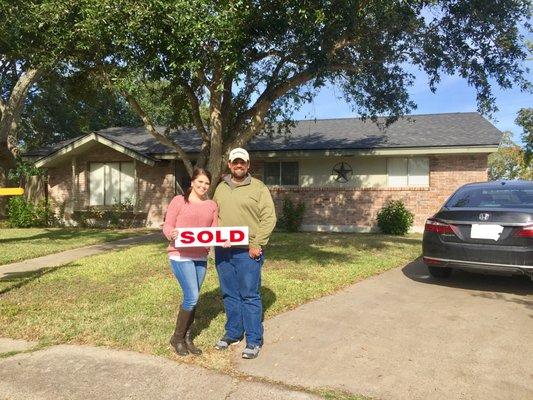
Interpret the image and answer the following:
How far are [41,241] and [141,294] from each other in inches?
303

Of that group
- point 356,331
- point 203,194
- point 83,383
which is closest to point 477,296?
point 356,331

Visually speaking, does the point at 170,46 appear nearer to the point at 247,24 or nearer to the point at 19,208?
the point at 247,24

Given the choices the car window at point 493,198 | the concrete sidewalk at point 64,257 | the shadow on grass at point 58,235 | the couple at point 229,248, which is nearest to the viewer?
the couple at point 229,248

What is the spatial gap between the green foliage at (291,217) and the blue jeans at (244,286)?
1132 cm

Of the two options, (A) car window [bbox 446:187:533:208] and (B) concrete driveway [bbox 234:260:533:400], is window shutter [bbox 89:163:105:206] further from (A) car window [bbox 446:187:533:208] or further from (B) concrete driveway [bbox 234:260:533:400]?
(A) car window [bbox 446:187:533:208]

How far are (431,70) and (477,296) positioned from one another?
5179mm

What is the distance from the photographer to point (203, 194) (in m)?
4.32

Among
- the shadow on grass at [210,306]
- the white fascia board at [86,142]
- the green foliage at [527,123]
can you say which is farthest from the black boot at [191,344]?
the green foliage at [527,123]

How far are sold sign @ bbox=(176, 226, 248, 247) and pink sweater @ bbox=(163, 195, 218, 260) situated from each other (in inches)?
4.1

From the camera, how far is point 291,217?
1577 centimetres

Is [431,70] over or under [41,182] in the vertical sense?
over

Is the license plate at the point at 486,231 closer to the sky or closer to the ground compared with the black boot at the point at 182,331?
closer to the sky

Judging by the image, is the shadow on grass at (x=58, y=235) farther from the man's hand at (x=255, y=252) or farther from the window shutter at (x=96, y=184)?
the man's hand at (x=255, y=252)

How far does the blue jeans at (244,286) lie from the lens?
169 inches
